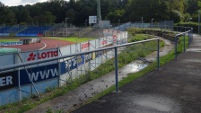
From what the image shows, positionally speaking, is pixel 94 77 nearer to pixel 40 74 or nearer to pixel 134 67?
pixel 40 74

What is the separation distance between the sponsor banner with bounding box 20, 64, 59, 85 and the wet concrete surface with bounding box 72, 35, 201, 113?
244 centimetres

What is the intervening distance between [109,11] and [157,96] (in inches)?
5412

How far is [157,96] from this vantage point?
668 cm

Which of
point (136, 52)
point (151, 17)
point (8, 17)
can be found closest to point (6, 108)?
point (136, 52)

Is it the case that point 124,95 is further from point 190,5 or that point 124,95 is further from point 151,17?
point 190,5

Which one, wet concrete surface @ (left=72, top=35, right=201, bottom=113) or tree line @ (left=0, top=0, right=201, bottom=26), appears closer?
wet concrete surface @ (left=72, top=35, right=201, bottom=113)

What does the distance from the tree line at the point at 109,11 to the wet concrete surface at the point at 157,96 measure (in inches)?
1915

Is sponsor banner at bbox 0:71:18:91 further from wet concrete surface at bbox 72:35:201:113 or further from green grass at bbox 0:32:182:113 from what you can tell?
wet concrete surface at bbox 72:35:201:113

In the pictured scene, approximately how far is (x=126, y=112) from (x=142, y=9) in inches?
3600

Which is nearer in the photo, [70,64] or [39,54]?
[70,64]

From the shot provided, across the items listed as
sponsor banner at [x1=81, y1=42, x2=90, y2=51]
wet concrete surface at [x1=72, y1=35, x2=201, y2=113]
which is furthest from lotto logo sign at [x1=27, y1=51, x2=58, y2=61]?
wet concrete surface at [x1=72, y1=35, x2=201, y2=113]

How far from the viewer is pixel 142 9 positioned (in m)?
94.6

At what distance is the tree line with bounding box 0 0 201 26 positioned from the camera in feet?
289

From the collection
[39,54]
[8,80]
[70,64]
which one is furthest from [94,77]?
[39,54]
